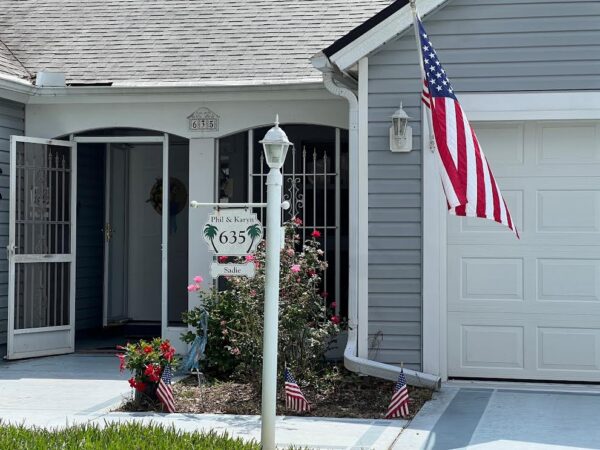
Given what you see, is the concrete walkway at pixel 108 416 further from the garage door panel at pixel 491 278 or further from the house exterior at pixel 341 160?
the garage door panel at pixel 491 278

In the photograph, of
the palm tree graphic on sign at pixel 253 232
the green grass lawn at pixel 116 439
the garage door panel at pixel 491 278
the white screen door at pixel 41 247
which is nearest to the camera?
the green grass lawn at pixel 116 439

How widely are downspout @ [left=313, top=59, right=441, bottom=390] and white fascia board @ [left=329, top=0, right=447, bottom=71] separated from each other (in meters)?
0.15

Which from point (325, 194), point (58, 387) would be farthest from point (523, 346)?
point (58, 387)

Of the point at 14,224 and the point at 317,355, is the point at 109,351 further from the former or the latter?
the point at 317,355

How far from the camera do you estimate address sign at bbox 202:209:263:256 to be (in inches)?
266

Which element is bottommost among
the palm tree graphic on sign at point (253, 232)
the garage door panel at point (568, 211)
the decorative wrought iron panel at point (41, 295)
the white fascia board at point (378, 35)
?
the decorative wrought iron panel at point (41, 295)

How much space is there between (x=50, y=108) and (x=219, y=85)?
2.01m

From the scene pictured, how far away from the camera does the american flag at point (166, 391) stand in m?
7.77

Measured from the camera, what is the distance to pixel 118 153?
42.8 ft

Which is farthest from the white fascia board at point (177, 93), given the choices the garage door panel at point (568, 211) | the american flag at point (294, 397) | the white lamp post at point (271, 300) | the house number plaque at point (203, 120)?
the white lamp post at point (271, 300)

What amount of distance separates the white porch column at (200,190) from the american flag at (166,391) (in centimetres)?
290

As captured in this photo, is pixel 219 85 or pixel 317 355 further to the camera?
pixel 219 85

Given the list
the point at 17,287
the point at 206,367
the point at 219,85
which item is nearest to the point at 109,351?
the point at 17,287

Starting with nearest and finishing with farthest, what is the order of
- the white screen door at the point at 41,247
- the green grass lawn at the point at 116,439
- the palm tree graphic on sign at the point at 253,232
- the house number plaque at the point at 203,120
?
the green grass lawn at the point at 116,439
the palm tree graphic on sign at the point at 253,232
the white screen door at the point at 41,247
the house number plaque at the point at 203,120
